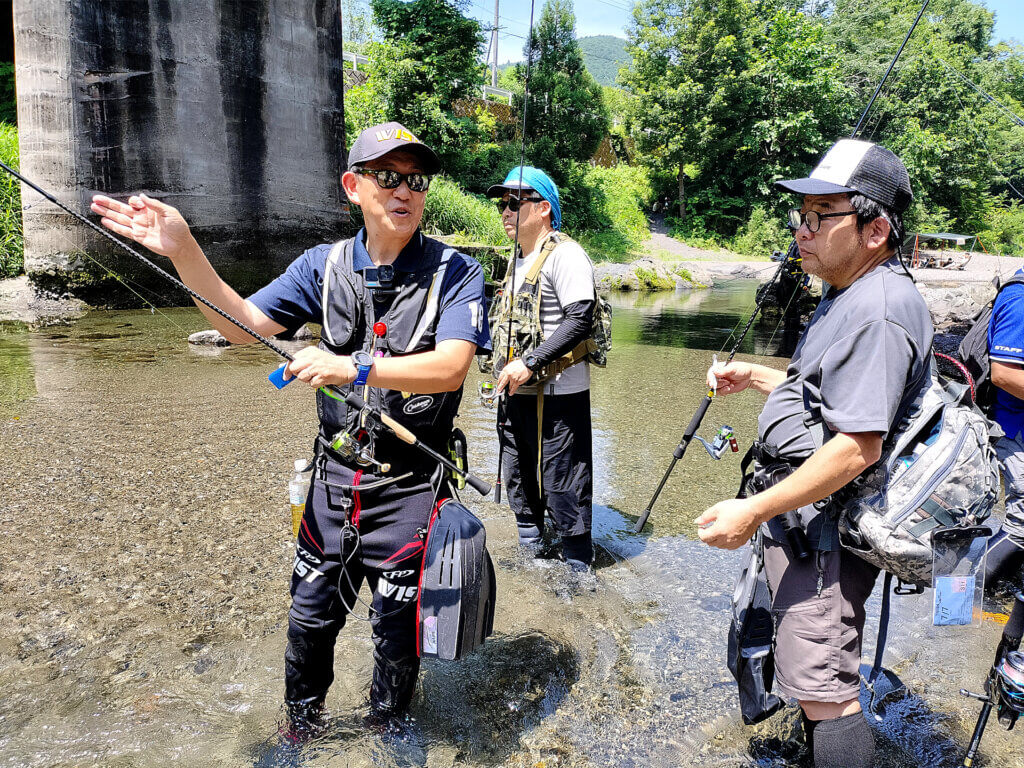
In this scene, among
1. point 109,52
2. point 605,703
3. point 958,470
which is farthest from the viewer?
point 109,52

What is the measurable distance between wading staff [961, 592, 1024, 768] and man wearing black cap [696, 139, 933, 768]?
63 centimetres

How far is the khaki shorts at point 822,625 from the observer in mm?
2301

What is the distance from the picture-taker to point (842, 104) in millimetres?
43219

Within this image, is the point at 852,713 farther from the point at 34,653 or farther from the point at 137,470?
the point at 137,470

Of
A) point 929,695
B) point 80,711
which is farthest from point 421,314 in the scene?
point 929,695

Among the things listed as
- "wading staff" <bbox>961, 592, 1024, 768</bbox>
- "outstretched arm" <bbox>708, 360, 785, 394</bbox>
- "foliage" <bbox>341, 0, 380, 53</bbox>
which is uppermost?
"foliage" <bbox>341, 0, 380, 53</bbox>

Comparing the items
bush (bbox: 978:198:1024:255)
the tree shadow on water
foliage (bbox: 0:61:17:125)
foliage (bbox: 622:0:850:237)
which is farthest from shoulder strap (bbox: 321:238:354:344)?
bush (bbox: 978:198:1024:255)

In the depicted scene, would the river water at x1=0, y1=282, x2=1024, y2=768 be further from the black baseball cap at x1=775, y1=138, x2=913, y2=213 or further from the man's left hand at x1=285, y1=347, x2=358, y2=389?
the black baseball cap at x1=775, y1=138, x2=913, y2=213

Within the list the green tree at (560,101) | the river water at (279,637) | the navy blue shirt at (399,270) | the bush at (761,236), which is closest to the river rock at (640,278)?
the green tree at (560,101)

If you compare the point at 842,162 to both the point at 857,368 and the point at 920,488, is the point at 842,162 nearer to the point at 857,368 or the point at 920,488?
the point at 857,368

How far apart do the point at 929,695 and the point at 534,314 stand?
2755 millimetres

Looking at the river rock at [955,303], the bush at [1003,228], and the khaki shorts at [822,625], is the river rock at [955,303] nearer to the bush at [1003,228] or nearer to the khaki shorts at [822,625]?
the khaki shorts at [822,625]

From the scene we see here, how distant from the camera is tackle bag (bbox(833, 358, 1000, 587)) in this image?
7.11ft

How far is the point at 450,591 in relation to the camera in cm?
253
